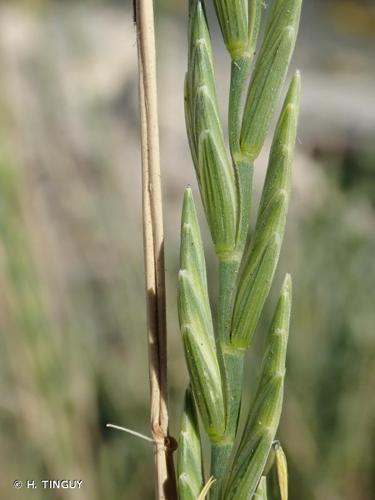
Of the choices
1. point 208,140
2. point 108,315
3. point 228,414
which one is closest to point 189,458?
point 228,414

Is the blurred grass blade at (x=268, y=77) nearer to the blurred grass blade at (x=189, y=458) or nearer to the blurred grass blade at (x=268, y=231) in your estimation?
the blurred grass blade at (x=268, y=231)

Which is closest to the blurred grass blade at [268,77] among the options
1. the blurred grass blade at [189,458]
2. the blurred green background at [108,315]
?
the blurred grass blade at [189,458]

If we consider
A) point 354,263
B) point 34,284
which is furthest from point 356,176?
point 34,284

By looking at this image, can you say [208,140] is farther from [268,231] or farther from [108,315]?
[108,315]

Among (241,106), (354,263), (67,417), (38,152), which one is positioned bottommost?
(67,417)

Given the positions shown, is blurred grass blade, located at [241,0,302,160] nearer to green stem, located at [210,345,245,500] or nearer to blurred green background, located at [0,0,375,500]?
green stem, located at [210,345,245,500]

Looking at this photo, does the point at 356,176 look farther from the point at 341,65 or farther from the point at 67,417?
the point at 341,65
